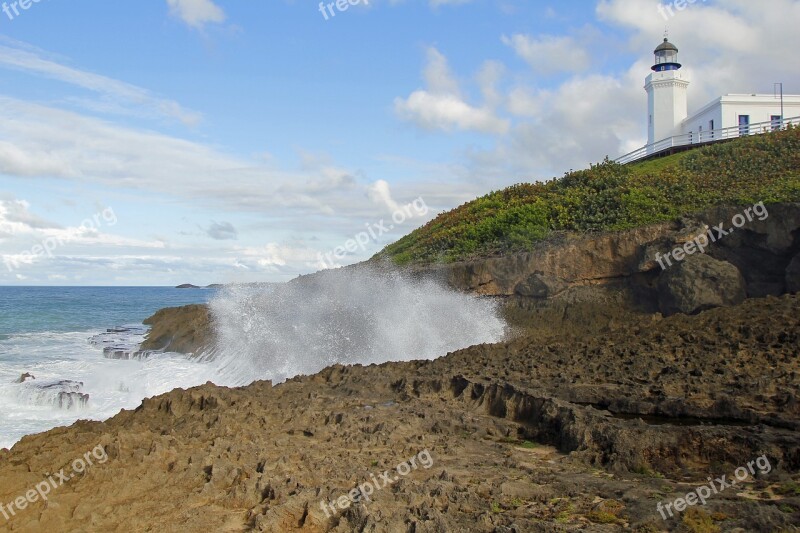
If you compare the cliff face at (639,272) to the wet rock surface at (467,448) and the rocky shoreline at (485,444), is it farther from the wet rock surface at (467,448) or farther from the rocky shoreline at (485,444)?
the wet rock surface at (467,448)

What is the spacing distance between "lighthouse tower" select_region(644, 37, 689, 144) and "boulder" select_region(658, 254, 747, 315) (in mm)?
22053

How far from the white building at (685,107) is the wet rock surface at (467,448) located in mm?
24691

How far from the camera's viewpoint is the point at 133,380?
1709cm

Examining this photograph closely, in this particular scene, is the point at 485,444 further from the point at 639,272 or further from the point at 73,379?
the point at 73,379

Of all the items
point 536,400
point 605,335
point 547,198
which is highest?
point 547,198

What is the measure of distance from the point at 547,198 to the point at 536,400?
16.6 meters

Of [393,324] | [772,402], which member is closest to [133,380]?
[393,324]

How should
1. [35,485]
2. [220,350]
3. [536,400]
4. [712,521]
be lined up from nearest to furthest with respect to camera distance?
1. [712,521]
2. [35,485]
3. [536,400]
4. [220,350]

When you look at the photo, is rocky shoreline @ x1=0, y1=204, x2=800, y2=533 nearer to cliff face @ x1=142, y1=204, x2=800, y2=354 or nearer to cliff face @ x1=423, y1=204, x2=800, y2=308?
cliff face @ x1=142, y1=204, x2=800, y2=354

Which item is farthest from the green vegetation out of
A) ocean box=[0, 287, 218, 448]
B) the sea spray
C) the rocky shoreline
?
ocean box=[0, 287, 218, 448]

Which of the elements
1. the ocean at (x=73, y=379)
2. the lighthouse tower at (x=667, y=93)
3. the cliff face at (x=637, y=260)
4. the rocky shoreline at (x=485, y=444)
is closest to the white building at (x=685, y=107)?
the lighthouse tower at (x=667, y=93)

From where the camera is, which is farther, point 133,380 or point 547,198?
point 547,198

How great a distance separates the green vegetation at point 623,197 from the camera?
19.6m

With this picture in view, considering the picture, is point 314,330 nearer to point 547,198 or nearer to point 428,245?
point 428,245
